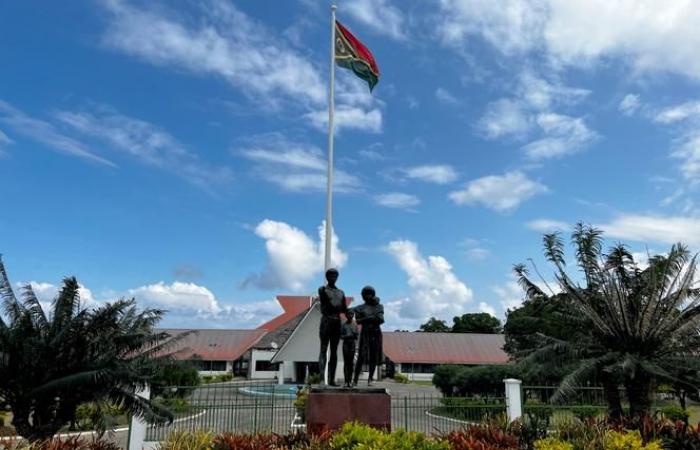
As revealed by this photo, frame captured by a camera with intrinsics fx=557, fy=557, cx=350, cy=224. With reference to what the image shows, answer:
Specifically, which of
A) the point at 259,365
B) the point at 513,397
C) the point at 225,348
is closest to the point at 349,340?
the point at 513,397

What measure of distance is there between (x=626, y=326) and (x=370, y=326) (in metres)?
8.41

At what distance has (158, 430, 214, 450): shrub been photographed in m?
6.48

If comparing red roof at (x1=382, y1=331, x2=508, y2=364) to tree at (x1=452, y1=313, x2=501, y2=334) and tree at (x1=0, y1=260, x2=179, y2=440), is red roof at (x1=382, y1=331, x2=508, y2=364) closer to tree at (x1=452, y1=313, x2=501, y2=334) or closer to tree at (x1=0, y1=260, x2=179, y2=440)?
tree at (x1=452, y1=313, x2=501, y2=334)

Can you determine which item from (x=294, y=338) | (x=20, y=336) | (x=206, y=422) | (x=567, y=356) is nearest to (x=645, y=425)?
(x=567, y=356)

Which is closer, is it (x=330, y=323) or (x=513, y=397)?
(x=330, y=323)

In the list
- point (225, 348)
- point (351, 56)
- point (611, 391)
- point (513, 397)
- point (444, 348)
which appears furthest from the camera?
point (225, 348)

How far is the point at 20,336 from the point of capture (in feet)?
29.2

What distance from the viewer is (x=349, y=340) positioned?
849 centimetres

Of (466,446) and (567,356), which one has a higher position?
(567,356)

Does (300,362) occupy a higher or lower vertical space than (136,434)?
higher

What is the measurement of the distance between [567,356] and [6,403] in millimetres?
12205

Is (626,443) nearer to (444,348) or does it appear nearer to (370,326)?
(370,326)

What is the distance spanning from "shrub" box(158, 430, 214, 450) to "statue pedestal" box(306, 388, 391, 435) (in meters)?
1.38

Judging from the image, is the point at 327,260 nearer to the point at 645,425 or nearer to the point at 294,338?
the point at 645,425
